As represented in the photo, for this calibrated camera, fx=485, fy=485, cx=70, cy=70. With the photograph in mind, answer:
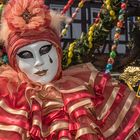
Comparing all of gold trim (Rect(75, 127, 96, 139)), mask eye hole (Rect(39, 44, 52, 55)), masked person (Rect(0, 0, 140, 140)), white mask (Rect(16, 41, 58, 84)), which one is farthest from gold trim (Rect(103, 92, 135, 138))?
mask eye hole (Rect(39, 44, 52, 55))

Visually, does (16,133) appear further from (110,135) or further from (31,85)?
(110,135)

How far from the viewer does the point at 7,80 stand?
2.50 m

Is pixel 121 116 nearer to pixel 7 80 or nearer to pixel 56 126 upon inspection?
pixel 56 126

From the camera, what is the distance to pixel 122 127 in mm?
2527

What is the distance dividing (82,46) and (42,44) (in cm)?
79

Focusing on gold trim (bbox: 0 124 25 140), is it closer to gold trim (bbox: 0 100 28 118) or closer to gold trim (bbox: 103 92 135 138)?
gold trim (bbox: 0 100 28 118)

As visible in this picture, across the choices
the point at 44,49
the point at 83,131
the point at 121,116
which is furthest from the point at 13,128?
the point at 121,116

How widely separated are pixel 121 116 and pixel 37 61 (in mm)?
525

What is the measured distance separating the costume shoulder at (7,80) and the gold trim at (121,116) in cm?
53

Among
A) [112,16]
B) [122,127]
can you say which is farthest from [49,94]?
[112,16]

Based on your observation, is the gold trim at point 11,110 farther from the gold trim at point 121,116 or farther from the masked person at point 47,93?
the gold trim at point 121,116

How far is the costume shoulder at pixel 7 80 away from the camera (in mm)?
2447

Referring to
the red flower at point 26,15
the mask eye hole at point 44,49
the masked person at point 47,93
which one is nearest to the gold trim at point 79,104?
the masked person at point 47,93

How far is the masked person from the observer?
2.36 metres
